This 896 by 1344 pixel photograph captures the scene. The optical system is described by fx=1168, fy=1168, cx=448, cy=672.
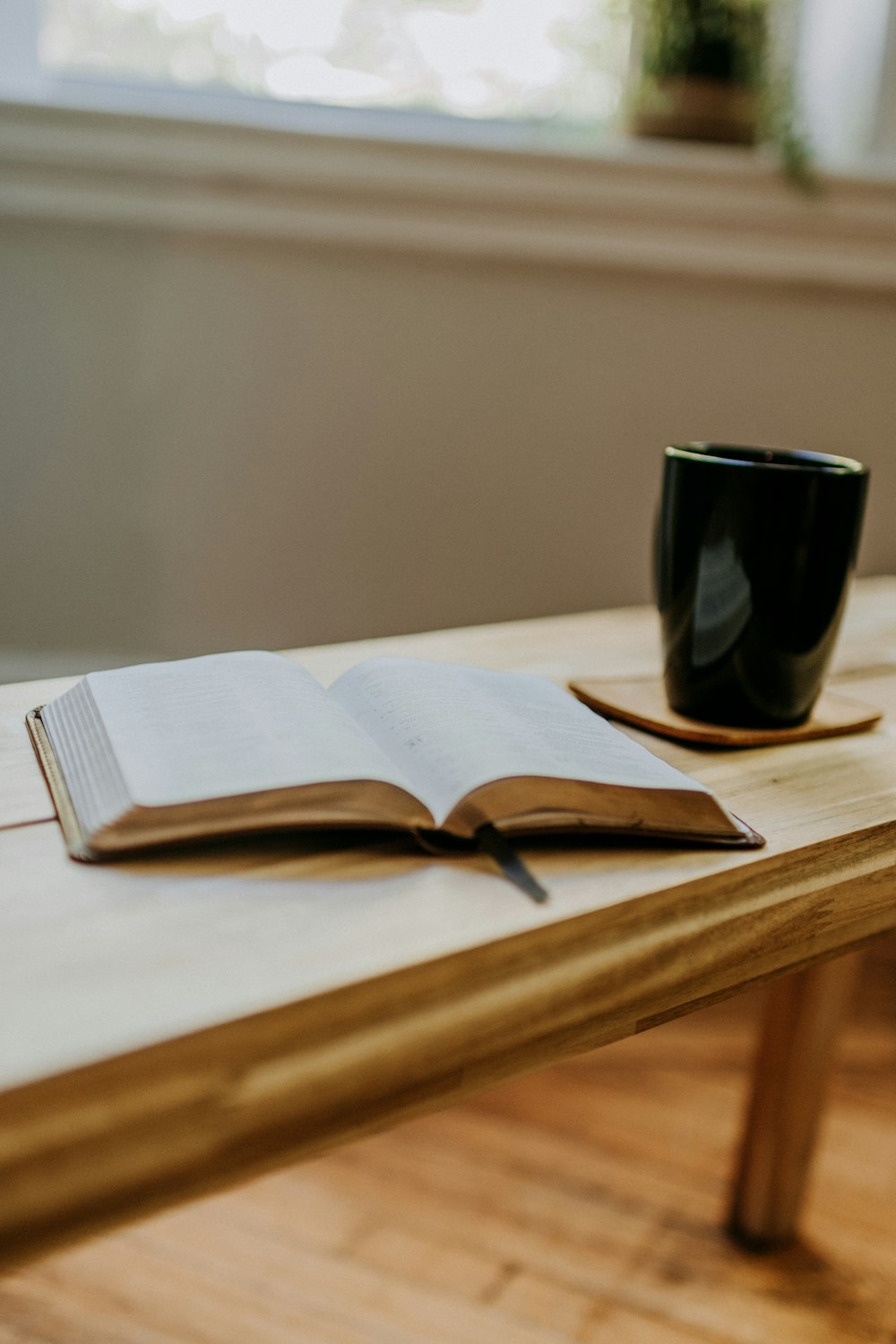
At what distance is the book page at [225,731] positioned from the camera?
0.49 meters

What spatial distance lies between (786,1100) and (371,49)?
4.30ft

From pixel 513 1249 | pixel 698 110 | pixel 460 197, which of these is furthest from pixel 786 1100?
pixel 698 110

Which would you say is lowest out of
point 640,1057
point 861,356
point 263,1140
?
point 640,1057

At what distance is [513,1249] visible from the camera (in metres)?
0.97

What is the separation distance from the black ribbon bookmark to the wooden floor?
1.56 feet

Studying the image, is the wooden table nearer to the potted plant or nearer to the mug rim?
the mug rim

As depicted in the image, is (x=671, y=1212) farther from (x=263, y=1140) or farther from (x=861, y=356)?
(x=861, y=356)

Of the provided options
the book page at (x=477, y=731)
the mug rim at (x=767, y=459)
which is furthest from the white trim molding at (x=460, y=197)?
the book page at (x=477, y=731)

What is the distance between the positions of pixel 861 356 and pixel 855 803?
1.10m

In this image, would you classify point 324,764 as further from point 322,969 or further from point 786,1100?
point 786,1100

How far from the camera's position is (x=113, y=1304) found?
2.90ft

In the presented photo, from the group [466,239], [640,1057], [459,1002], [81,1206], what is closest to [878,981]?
[640,1057]

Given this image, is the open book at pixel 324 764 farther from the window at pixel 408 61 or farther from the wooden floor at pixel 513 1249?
the window at pixel 408 61

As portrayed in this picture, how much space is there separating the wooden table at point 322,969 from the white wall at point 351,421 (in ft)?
2.57
